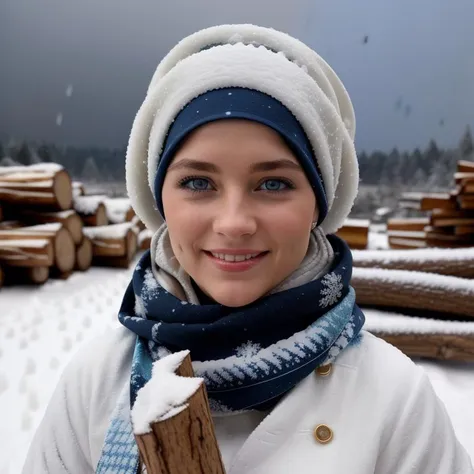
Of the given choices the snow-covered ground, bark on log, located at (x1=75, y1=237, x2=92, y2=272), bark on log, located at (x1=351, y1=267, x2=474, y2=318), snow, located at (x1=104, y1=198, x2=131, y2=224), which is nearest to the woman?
the snow-covered ground

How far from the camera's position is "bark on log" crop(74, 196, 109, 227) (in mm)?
5523

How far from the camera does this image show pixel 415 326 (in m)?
2.39

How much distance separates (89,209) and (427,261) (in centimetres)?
408

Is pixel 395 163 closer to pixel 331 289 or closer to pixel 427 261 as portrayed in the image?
pixel 427 261

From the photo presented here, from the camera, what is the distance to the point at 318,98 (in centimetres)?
85

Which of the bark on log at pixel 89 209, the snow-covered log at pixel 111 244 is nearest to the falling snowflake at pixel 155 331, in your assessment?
the snow-covered log at pixel 111 244

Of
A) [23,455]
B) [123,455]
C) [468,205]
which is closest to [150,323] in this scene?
[123,455]

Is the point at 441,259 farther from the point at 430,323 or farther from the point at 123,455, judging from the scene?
the point at 123,455

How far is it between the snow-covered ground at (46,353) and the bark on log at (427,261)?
0.53 meters

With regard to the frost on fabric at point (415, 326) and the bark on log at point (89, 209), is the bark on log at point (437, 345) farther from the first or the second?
the bark on log at point (89, 209)

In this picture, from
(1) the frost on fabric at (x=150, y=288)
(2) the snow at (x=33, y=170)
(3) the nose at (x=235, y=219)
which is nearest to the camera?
(3) the nose at (x=235, y=219)

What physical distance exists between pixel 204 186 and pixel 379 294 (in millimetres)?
2005

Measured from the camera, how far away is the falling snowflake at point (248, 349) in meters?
0.78

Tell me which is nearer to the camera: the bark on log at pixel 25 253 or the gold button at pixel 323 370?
the gold button at pixel 323 370
